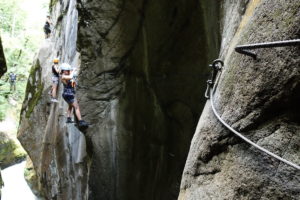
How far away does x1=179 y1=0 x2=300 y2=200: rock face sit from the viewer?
216 centimetres

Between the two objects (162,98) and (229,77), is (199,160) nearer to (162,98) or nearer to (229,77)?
(229,77)

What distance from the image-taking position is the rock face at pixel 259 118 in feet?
7.09

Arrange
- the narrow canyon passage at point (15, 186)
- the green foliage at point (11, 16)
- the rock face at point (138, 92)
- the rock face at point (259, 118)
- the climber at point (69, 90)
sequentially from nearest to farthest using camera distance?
1. the rock face at point (259, 118)
2. the rock face at point (138, 92)
3. the climber at point (69, 90)
4. the narrow canyon passage at point (15, 186)
5. the green foliage at point (11, 16)

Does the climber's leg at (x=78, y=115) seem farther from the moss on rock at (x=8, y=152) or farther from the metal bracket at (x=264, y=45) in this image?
the moss on rock at (x=8, y=152)

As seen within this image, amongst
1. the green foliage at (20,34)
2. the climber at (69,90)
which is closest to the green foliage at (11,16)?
the green foliage at (20,34)

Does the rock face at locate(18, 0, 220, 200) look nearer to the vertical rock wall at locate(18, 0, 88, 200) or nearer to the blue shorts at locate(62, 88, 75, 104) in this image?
the blue shorts at locate(62, 88, 75, 104)

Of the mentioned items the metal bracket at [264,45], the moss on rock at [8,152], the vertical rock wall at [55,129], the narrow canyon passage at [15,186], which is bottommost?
the narrow canyon passage at [15,186]

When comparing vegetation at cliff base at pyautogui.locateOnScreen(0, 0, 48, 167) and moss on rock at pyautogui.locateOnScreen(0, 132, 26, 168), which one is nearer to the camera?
moss on rock at pyautogui.locateOnScreen(0, 132, 26, 168)

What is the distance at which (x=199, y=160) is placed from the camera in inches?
115

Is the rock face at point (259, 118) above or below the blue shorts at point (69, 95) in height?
above

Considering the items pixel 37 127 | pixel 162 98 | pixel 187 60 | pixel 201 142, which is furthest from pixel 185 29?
pixel 37 127

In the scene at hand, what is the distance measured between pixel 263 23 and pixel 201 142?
42.6 inches

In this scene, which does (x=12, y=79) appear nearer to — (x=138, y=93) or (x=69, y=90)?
(x=69, y=90)

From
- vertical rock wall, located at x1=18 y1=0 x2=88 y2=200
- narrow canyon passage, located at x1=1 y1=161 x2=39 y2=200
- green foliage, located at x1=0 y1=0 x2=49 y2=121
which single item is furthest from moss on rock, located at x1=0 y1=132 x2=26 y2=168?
vertical rock wall, located at x1=18 y1=0 x2=88 y2=200
